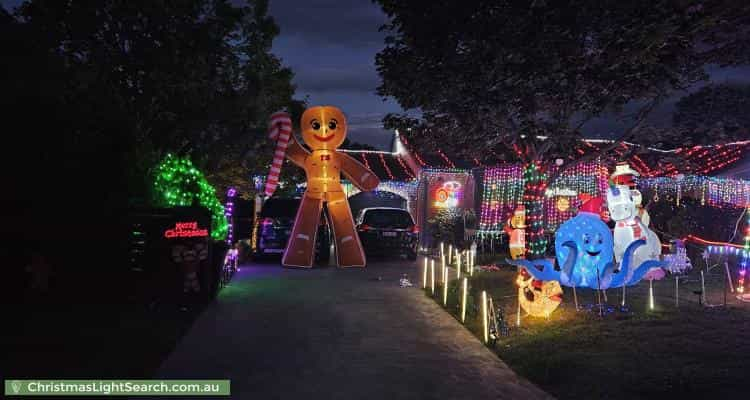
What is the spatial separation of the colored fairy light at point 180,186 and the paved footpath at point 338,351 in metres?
1.92

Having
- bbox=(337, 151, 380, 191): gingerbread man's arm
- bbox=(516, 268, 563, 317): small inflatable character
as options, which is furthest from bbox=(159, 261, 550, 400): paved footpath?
bbox=(337, 151, 380, 191): gingerbread man's arm

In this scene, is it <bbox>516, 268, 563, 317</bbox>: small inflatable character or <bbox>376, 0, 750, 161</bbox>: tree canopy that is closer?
<bbox>516, 268, 563, 317</bbox>: small inflatable character

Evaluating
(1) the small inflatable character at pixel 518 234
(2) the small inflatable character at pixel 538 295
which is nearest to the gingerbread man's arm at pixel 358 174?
(1) the small inflatable character at pixel 518 234

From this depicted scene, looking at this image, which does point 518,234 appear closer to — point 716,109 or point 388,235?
point 388,235

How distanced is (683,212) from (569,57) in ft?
21.5

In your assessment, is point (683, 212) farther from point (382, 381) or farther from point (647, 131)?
point (382, 381)

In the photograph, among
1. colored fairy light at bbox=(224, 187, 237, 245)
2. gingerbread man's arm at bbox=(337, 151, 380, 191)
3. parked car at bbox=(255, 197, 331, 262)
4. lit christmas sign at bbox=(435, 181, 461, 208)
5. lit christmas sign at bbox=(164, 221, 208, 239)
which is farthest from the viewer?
lit christmas sign at bbox=(435, 181, 461, 208)

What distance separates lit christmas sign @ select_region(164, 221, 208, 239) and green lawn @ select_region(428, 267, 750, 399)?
3867 millimetres

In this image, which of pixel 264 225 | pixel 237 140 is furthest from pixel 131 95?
pixel 264 225

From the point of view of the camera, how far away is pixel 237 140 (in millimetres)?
19109

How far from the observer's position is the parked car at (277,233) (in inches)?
631

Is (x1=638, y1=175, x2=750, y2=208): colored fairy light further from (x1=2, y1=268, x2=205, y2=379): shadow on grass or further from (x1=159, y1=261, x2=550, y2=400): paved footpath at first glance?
(x1=2, y1=268, x2=205, y2=379): shadow on grass

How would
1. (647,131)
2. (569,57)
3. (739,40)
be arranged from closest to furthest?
(569,57), (739,40), (647,131)

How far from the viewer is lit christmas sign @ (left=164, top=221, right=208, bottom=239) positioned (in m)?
8.65
